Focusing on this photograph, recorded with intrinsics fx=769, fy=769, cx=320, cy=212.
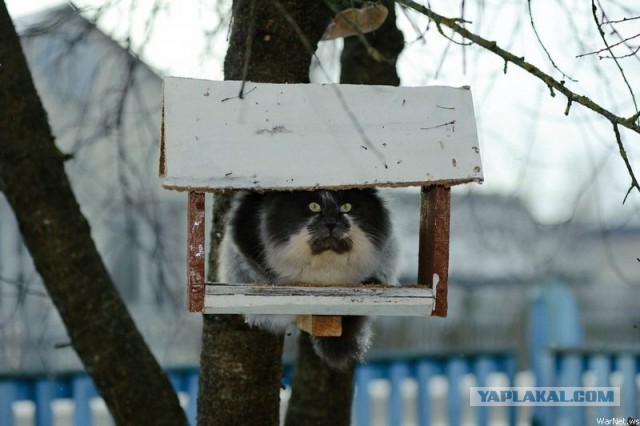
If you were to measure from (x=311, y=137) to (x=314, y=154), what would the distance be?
0.05 meters

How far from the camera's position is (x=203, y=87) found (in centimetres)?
190

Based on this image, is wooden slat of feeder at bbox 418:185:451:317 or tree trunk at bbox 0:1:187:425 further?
tree trunk at bbox 0:1:187:425

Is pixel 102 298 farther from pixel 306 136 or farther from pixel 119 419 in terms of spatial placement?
pixel 306 136

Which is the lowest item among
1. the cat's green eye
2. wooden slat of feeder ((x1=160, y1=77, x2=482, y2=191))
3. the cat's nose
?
the cat's nose

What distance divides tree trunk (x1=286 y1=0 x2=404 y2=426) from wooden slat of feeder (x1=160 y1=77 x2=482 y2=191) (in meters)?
1.13

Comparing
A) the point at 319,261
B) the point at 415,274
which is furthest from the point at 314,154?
the point at 415,274

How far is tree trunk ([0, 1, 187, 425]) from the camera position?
251 centimetres

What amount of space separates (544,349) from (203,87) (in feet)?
13.2

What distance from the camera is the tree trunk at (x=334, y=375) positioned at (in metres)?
3.09

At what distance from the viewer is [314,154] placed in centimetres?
188

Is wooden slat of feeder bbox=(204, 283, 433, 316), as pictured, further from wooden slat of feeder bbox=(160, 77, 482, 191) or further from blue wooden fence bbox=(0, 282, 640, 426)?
blue wooden fence bbox=(0, 282, 640, 426)

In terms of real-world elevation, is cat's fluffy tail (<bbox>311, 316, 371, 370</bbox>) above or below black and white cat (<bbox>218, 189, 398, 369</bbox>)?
below

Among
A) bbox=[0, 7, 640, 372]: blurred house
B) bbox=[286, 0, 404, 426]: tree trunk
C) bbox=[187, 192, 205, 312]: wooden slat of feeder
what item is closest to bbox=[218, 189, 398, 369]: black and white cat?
bbox=[187, 192, 205, 312]: wooden slat of feeder

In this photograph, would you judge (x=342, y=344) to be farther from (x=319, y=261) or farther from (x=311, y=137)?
(x=311, y=137)
